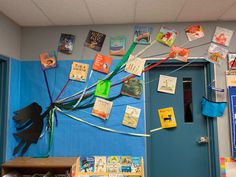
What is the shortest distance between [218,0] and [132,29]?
3.07ft

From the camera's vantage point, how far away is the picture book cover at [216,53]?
2.60 metres

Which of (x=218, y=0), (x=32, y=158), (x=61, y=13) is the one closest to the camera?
(x=218, y=0)

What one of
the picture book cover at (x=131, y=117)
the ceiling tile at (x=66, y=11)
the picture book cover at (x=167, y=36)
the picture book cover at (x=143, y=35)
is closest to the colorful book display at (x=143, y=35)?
the picture book cover at (x=143, y=35)

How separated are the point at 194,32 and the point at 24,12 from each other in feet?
5.97

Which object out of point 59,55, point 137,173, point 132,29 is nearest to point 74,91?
point 59,55

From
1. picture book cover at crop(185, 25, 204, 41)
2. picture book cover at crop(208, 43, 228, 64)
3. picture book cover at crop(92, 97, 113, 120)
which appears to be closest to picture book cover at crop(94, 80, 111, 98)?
picture book cover at crop(92, 97, 113, 120)

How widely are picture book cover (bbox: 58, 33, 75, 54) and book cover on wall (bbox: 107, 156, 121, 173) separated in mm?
1288

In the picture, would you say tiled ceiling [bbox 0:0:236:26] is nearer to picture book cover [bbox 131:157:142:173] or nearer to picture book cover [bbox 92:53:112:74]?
picture book cover [bbox 92:53:112:74]

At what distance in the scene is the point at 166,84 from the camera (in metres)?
2.70

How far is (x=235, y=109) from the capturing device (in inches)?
99.7

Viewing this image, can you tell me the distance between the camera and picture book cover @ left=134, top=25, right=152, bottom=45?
8.72 feet

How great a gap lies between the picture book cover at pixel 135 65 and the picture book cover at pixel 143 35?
206 millimetres

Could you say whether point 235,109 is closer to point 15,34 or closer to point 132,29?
point 132,29

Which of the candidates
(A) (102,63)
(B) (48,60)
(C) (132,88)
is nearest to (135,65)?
(C) (132,88)
